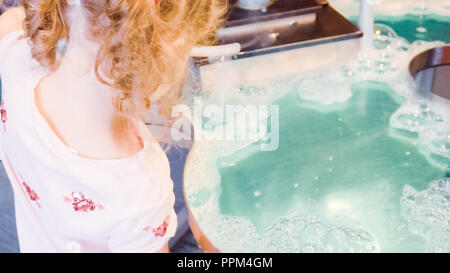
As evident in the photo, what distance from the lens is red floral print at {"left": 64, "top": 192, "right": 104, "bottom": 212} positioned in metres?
0.69

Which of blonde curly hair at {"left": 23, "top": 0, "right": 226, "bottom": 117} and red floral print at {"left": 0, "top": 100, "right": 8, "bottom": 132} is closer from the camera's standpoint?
blonde curly hair at {"left": 23, "top": 0, "right": 226, "bottom": 117}

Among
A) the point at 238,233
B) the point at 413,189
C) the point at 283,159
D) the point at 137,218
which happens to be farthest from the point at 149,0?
the point at 413,189

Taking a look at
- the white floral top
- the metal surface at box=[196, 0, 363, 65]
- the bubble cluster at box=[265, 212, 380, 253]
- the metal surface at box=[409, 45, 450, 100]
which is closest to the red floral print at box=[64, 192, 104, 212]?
the white floral top

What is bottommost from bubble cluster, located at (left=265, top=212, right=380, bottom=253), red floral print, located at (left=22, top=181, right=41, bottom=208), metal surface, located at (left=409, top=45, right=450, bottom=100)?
bubble cluster, located at (left=265, top=212, right=380, bottom=253)

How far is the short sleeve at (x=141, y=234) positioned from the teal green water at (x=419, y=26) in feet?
4.06

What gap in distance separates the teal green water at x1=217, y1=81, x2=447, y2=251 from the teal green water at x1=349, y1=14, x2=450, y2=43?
40 centimetres

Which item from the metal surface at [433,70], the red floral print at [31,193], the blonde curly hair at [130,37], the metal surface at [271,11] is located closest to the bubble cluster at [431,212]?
the metal surface at [433,70]

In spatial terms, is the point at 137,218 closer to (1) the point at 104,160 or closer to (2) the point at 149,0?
(1) the point at 104,160

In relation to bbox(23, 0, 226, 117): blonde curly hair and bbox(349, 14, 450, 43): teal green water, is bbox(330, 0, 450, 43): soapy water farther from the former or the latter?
bbox(23, 0, 226, 117): blonde curly hair

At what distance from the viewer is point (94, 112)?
653 mm

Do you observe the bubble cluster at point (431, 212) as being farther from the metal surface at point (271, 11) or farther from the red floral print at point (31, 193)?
the red floral print at point (31, 193)

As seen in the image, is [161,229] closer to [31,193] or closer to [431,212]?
[31,193]

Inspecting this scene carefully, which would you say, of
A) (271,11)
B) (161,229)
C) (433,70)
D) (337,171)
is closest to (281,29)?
(271,11)

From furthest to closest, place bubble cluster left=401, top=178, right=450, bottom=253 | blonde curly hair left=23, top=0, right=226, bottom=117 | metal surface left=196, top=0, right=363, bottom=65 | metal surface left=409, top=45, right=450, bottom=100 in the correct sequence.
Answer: metal surface left=409, top=45, right=450, bottom=100 < metal surface left=196, top=0, right=363, bottom=65 < bubble cluster left=401, top=178, right=450, bottom=253 < blonde curly hair left=23, top=0, right=226, bottom=117
